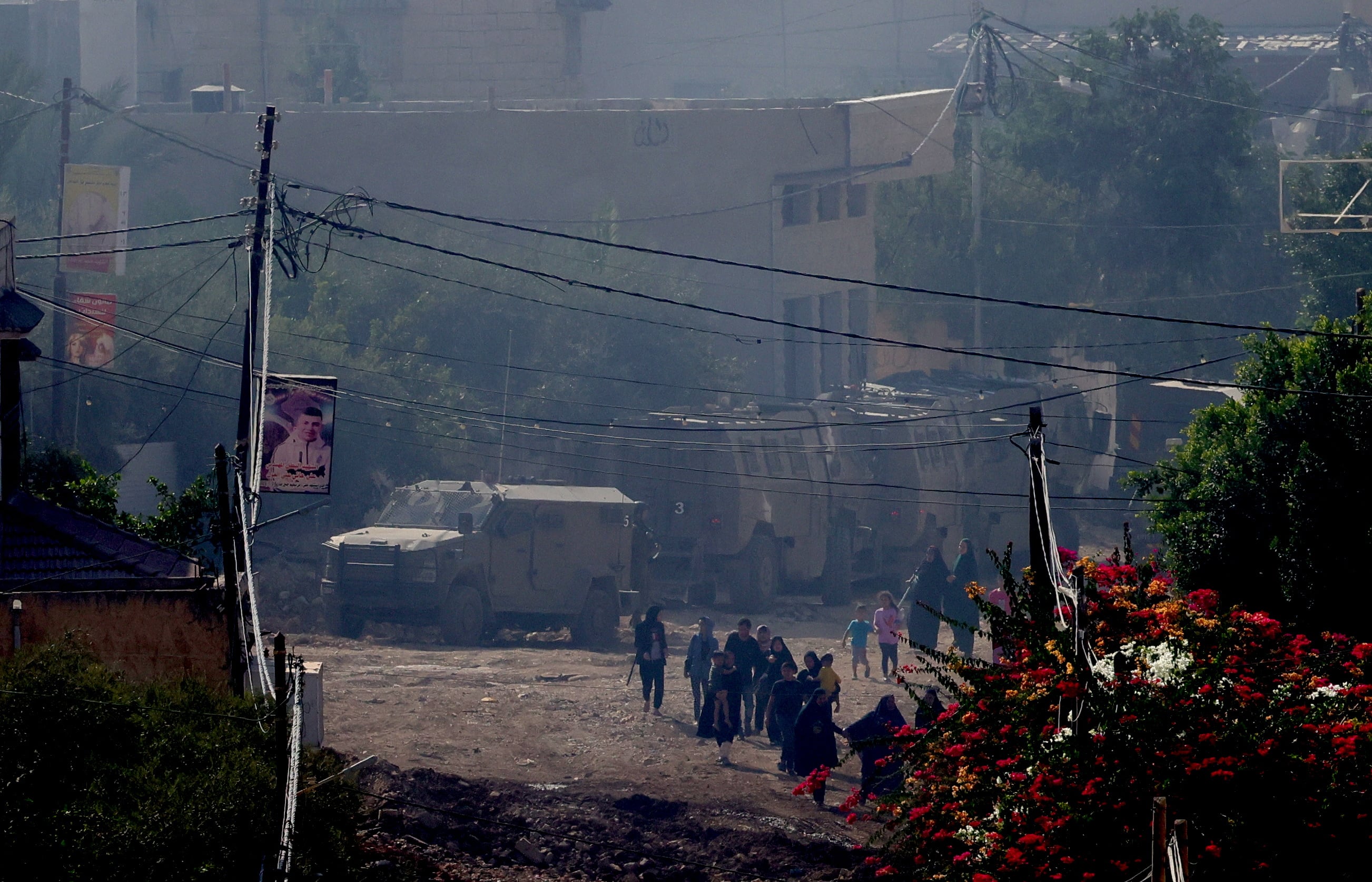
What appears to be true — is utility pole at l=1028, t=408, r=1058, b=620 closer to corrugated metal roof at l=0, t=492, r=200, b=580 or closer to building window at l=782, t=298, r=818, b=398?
corrugated metal roof at l=0, t=492, r=200, b=580

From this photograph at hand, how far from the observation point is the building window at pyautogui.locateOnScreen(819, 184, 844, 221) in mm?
40125

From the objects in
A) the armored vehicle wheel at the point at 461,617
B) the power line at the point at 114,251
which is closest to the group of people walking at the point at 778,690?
the armored vehicle wheel at the point at 461,617

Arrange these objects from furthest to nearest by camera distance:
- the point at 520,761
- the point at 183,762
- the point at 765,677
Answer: the point at 765,677, the point at 520,761, the point at 183,762

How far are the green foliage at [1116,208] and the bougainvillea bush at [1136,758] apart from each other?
35586mm

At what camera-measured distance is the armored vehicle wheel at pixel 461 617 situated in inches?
862

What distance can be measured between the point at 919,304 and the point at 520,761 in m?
32.8

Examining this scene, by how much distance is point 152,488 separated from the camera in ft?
90.3

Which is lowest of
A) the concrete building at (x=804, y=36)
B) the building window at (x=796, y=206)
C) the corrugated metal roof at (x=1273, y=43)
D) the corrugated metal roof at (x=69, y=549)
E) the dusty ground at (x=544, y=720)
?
the dusty ground at (x=544, y=720)

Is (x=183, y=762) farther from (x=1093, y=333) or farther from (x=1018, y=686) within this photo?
(x=1093, y=333)

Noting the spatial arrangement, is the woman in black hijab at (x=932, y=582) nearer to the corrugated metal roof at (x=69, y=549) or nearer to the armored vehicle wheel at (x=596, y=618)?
the armored vehicle wheel at (x=596, y=618)

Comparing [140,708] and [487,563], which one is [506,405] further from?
[140,708]

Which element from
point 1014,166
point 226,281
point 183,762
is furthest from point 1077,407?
point 183,762

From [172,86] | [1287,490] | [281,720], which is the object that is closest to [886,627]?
[1287,490]

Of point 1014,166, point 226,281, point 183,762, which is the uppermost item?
point 1014,166
